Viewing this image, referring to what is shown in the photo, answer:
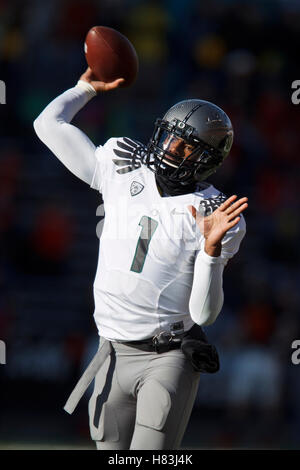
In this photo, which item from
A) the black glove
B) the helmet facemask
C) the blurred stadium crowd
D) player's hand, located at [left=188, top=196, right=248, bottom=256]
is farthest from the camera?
the blurred stadium crowd

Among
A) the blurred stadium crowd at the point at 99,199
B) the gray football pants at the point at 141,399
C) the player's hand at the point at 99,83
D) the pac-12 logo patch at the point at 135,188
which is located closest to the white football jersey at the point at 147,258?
the pac-12 logo patch at the point at 135,188

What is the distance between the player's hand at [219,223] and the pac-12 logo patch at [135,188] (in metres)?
0.33

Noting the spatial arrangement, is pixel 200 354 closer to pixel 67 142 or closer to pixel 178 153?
pixel 178 153

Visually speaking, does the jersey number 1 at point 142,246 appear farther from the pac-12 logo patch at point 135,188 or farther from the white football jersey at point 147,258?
the pac-12 logo patch at point 135,188

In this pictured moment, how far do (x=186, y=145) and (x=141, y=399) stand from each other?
1.00m

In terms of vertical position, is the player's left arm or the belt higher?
the player's left arm

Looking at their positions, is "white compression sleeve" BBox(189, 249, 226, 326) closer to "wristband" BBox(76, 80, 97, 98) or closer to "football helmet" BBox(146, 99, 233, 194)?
"football helmet" BBox(146, 99, 233, 194)

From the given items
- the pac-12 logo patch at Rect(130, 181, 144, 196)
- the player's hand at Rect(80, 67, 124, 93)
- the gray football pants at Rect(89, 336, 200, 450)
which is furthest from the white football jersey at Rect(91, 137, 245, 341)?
the player's hand at Rect(80, 67, 124, 93)

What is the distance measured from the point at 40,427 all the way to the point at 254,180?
10.5 feet

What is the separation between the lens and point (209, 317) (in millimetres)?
2840

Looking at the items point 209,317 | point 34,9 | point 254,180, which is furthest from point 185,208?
point 34,9

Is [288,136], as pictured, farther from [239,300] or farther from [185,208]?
[185,208]

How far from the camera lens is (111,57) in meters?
3.30

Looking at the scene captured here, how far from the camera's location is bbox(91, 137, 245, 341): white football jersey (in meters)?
2.91
